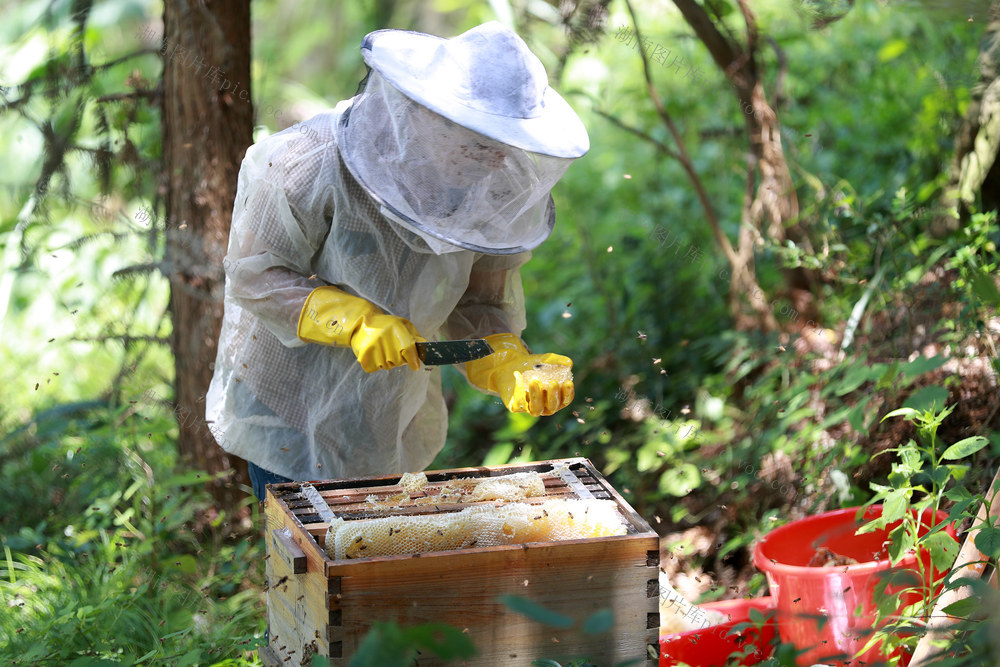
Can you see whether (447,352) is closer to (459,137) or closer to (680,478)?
(459,137)

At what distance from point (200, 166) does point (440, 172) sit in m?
1.46

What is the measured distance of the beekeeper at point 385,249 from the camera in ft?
6.89

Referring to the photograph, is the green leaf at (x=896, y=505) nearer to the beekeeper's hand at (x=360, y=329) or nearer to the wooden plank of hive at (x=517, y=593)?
the wooden plank of hive at (x=517, y=593)

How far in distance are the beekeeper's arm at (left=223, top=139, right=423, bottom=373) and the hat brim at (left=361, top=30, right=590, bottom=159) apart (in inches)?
13.8

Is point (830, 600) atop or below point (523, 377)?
below

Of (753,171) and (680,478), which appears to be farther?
(753,171)

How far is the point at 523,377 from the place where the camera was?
2.30 meters

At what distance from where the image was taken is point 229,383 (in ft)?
8.45

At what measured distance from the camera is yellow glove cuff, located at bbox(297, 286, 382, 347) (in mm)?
2201

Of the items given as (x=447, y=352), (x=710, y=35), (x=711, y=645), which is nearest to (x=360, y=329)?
(x=447, y=352)

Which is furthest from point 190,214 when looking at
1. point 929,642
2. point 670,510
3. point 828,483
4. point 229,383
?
point 929,642

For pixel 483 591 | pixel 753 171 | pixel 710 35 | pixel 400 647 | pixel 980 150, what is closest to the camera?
pixel 400 647

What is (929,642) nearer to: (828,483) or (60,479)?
(828,483)

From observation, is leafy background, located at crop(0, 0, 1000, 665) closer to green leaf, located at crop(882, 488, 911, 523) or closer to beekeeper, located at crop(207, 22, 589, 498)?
green leaf, located at crop(882, 488, 911, 523)
